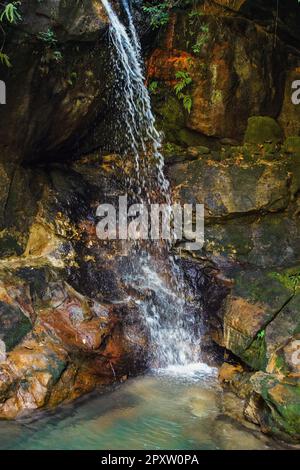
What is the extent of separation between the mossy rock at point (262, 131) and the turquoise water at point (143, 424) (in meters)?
5.09

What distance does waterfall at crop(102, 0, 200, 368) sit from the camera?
6664 mm

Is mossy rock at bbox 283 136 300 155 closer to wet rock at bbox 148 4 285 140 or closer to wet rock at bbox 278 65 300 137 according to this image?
wet rock at bbox 278 65 300 137

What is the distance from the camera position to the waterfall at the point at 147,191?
6664 millimetres

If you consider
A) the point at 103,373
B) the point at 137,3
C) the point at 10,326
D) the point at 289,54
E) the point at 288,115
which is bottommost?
the point at 103,373

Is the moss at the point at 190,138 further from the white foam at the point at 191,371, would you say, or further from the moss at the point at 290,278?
the white foam at the point at 191,371

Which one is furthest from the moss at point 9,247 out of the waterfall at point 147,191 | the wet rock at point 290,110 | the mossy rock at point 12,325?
the wet rock at point 290,110

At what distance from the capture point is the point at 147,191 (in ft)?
27.1

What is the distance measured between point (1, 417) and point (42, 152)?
4.57 m

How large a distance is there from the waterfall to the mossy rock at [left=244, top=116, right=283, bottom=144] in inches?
74.9

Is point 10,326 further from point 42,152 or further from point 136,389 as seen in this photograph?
point 42,152

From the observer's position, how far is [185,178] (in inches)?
318

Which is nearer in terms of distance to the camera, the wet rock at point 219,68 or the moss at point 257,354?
the moss at point 257,354

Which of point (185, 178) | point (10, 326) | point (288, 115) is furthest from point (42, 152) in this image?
point (288, 115)

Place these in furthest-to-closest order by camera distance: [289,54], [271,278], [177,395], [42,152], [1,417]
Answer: [289,54], [42,152], [271,278], [177,395], [1,417]
